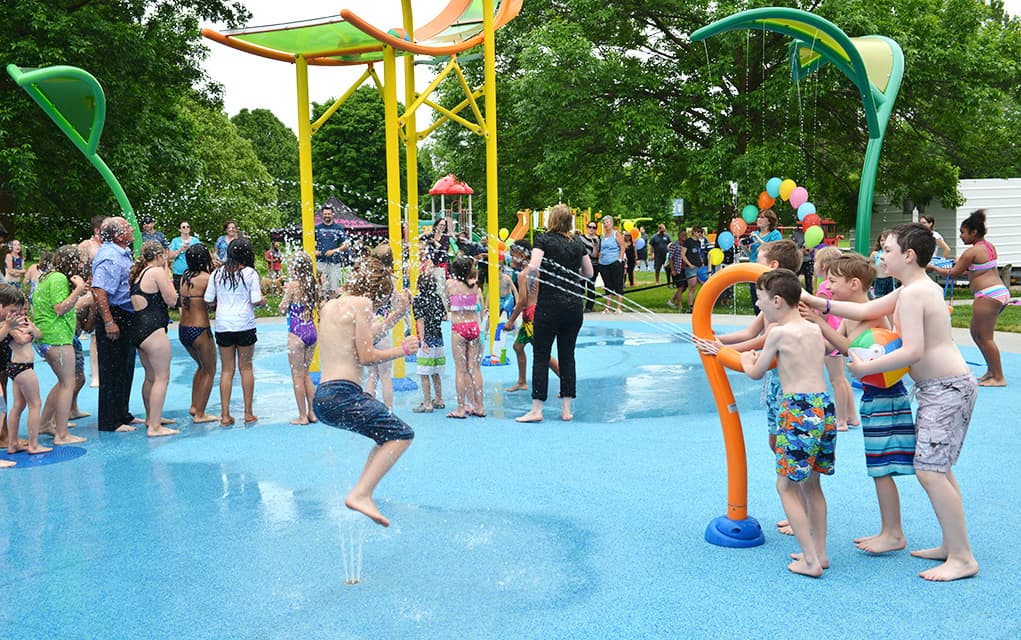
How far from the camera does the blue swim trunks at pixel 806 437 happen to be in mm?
4000

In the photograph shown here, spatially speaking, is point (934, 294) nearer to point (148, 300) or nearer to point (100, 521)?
point (100, 521)

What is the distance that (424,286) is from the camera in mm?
8180

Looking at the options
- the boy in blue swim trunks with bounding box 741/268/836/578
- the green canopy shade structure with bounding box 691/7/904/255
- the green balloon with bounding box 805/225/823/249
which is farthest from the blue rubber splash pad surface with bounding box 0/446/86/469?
the green balloon with bounding box 805/225/823/249

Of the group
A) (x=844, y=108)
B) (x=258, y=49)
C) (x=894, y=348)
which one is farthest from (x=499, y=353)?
(x=844, y=108)

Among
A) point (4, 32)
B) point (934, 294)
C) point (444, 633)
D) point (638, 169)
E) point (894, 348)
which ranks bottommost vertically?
point (444, 633)

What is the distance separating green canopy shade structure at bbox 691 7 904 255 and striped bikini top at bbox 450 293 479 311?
141 inches

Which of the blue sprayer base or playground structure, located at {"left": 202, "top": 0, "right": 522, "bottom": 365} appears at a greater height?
playground structure, located at {"left": 202, "top": 0, "right": 522, "bottom": 365}

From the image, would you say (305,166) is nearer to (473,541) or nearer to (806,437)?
(473,541)

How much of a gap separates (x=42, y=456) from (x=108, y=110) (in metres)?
14.4

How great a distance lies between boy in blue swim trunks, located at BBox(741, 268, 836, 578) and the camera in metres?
4.02

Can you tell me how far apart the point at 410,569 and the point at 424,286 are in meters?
4.19

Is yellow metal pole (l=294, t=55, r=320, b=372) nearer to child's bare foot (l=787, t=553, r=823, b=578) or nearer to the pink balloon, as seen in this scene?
child's bare foot (l=787, t=553, r=823, b=578)

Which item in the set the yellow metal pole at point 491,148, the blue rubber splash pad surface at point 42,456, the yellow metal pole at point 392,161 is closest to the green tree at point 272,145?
the yellow metal pole at point 491,148

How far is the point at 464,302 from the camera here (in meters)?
7.88
